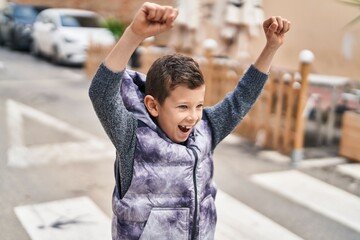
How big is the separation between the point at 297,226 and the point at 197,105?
2.51m

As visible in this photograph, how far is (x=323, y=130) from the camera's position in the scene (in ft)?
24.8

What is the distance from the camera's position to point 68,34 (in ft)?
44.0

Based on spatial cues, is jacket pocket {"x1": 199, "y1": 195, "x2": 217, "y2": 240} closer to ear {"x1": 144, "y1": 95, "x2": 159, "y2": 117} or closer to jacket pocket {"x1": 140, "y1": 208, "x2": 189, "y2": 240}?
jacket pocket {"x1": 140, "y1": 208, "x2": 189, "y2": 240}

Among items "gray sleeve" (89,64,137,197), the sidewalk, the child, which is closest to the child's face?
the child

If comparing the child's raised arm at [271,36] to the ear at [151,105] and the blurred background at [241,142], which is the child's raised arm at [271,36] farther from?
the blurred background at [241,142]

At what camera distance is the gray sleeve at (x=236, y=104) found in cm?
214

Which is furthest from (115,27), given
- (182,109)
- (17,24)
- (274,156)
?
(182,109)

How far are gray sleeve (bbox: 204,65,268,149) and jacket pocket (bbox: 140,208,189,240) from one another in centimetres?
40

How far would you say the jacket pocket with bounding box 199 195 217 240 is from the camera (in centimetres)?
205

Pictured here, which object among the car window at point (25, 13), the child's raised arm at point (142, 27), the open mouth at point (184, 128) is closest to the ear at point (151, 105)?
the open mouth at point (184, 128)

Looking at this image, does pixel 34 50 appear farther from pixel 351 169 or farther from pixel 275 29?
pixel 275 29

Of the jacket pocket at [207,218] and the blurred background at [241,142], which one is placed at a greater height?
the jacket pocket at [207,218]

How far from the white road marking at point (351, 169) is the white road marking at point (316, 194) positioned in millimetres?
498

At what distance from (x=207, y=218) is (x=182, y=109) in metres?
0.52
